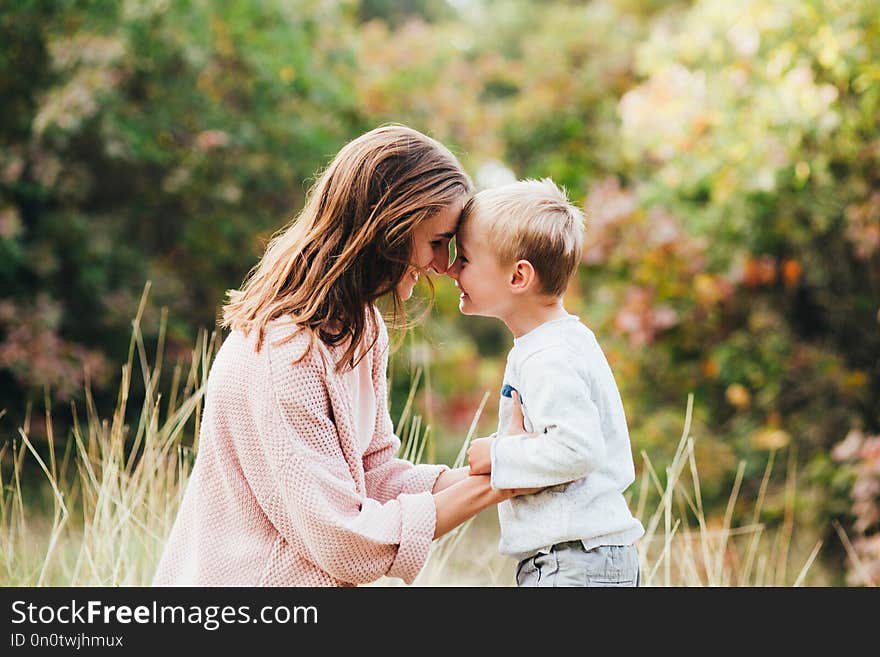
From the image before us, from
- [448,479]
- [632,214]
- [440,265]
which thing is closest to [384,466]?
[448,479]

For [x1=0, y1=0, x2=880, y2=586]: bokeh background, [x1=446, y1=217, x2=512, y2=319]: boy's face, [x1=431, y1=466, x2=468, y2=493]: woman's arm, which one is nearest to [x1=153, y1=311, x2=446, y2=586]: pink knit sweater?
[x1=431, y1=466, x2=468, y2=493]: woman's arm

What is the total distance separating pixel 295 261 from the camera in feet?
7.36

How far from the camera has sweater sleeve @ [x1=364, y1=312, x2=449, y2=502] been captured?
244cm

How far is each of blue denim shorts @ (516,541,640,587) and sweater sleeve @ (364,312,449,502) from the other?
38cm

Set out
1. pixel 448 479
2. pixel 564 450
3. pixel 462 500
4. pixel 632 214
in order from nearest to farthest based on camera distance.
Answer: pixel 564 450 → pixel 462 500 → pixel 448 479 → pixel 632 214

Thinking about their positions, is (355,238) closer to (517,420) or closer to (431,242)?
(431,242)

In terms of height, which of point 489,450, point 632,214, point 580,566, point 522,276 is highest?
point 632,214

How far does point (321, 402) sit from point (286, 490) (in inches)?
7.7

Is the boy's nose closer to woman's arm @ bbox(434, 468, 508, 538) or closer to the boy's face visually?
the boy's face

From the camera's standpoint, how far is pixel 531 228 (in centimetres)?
222

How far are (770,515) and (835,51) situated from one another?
3011 millimetres

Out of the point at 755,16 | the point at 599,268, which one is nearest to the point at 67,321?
the point at 599,268

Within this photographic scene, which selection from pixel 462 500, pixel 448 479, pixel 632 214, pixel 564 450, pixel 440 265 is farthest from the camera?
pixel 632 214

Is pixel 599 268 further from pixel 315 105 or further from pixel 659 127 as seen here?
pixel 315 105
